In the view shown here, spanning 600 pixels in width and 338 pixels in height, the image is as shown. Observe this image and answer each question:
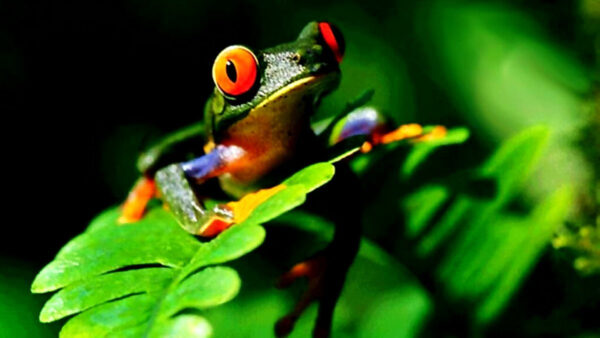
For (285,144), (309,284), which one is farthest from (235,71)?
(309,284)

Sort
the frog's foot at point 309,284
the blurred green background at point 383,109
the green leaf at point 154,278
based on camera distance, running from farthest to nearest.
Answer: the blurred green background at point 383,109, the frog's foot at point 309,284, the green leaf at point 154,278

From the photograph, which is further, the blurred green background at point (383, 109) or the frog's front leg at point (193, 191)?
Answer: the blurred green background at point (383, 109)

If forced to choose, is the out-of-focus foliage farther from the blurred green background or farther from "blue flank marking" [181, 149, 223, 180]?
"blue flank marking" [181, 149, 223, 180]

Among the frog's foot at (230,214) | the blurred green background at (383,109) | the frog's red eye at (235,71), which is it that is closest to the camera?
the frog's foot at (230,214)

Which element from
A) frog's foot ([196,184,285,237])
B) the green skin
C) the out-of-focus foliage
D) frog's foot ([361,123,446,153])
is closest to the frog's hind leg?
frog's foot ([361,123,446,153])

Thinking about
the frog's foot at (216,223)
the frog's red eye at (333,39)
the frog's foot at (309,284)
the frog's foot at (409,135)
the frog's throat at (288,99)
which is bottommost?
the frog's foot at (309,284)

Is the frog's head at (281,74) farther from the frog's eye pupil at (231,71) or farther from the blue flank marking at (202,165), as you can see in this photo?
the blue flank marking at (202,165)

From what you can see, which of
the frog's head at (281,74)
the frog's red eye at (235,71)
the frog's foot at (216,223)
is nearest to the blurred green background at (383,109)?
the frog's head at (281,74)

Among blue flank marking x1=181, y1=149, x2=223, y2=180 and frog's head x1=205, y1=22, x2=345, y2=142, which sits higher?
frog's head x1=205, y1=22, x2=345, y2=142
